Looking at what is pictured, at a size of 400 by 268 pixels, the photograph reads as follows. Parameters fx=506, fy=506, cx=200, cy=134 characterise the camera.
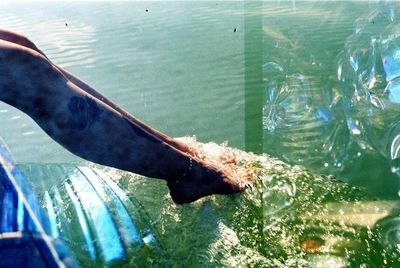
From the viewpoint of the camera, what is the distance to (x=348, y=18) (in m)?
5.00

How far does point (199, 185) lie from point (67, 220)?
0.58 m

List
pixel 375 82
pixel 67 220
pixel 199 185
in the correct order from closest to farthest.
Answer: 1. pixel 67 220
2. pixel 199 185
3. pixel 375 82

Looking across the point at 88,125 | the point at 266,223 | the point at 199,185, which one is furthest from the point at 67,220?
the point at 266,223

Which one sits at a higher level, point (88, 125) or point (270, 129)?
point (88, 125)

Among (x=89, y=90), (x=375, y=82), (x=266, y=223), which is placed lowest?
(x=266, y=223)

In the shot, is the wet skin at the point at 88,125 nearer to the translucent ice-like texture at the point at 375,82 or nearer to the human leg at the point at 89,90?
the human leg at the point at 89,90

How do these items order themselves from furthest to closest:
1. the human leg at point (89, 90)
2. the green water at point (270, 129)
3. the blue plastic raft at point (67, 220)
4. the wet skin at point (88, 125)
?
1. the green water at point (270, 129)
2. the human leg at point (89, 90)
3. the wet skin at point (88, 125)
4. the blue plastic raft at point (67, 220)

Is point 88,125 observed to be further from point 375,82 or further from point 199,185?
point 375,82

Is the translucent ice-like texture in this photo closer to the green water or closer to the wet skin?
the green water

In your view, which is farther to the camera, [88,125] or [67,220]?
[67,220]

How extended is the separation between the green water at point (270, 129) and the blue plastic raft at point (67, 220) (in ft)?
0.34

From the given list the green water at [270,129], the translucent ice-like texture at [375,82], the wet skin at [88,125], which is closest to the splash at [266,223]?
the green water at [270,129]

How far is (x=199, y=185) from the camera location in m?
2.22

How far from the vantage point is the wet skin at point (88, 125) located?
5.80 feet
